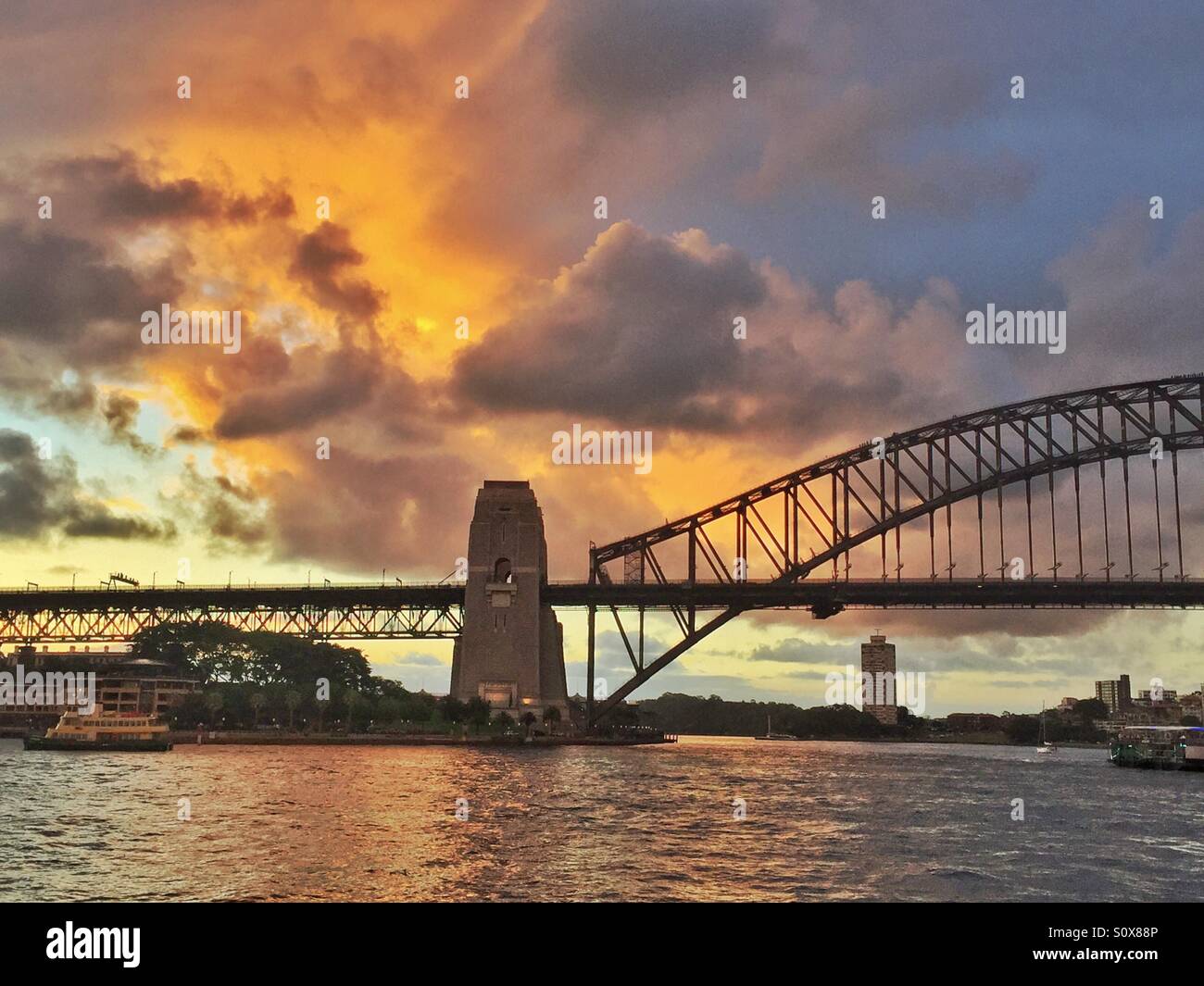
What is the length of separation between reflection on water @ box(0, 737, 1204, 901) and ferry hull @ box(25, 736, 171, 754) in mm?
26183

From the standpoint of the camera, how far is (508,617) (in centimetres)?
11869

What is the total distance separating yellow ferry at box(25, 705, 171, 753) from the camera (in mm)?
Result: 97938

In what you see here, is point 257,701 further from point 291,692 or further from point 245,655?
point 245,655

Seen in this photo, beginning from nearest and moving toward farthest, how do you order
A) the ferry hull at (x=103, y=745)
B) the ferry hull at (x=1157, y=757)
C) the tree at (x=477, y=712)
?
1. the ferry hull at (x=103, y=745)
2. the ferry hull at (x=1157, y=757)
3. the tree at (x=477, y=712)

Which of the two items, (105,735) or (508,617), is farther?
(508,617)

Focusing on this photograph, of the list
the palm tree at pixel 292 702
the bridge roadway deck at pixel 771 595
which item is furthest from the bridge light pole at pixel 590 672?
the palm tree at pixel 292 702

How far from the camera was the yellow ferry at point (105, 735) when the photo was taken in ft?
321

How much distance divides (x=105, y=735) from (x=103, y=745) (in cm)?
161

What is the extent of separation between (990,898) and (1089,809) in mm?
30394

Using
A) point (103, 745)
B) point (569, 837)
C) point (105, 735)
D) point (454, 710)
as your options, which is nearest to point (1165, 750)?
point (454, 710)

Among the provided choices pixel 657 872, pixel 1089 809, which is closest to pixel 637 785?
pixel 1089 809

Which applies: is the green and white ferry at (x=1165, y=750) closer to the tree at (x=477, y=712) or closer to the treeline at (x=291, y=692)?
the treeline at (x=291, y=692)

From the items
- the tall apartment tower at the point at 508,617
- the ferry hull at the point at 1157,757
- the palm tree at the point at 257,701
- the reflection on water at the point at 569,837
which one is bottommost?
the ferry hull at the point at 1157,757

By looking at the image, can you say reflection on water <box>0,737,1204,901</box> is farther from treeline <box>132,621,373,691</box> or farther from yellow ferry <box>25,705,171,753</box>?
treeline <box>132,621,373,691</box>
